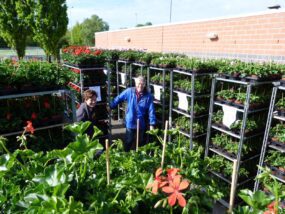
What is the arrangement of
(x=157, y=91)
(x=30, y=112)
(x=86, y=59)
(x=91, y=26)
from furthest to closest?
(x=91, y=26) → (x=157, y=91) → (x=86, y=59) → (x=30, y=112)

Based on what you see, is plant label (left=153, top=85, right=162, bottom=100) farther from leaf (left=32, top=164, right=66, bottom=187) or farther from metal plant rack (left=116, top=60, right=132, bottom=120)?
leaf (left=32, top=164, right=66, bottom=187)

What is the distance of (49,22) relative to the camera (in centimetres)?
997

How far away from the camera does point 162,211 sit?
45.9 inches

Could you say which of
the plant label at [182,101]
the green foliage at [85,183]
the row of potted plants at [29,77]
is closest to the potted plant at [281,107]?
the plant label at [182,101]

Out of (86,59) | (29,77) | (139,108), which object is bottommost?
(139,108)

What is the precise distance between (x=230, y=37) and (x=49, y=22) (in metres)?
7.28

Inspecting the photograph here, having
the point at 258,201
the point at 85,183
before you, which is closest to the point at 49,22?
the point at 85,183

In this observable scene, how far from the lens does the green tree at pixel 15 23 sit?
975cm

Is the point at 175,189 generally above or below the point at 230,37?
Answer: below

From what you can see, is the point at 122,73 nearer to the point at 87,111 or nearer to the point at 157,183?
the point at 87,111

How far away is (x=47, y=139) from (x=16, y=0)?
8576 millimetres

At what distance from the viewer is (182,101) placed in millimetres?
4293

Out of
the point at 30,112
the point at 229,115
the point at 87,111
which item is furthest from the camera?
the point at 87,111

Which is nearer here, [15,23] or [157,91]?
[157,91]
